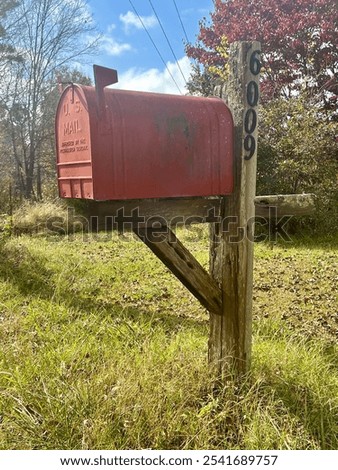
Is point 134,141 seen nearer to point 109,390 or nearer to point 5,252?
point 109,390

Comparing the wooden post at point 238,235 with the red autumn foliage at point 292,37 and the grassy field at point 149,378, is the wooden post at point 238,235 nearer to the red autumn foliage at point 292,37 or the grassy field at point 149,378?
the grassy field at point 149,378

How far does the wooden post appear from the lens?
2260mm

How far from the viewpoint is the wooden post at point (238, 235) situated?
2.26 meters

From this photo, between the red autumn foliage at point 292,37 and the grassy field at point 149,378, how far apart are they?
28.9 ft

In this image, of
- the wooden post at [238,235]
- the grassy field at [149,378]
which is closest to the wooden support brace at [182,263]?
the wooden post at [238,235]

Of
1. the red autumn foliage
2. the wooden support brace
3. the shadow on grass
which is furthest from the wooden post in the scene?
the red autumn foliage

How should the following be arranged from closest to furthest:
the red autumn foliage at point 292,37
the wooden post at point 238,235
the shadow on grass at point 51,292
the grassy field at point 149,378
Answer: the grassy field at point 149,378 < the wooden post at point 238,235 < the shadow on grass at point 51,292 < the red autumn foliage at point 292,37

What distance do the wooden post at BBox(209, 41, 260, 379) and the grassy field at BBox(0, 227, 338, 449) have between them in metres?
0.22

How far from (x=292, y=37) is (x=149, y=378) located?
1185cm

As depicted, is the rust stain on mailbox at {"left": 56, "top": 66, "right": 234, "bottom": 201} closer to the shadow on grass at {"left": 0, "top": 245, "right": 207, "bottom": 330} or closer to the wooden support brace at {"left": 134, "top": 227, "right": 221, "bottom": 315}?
the wooden support brace at {"left": 134, "top": 227, "right": 221, "bottom": 315}

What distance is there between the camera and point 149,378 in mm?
2447

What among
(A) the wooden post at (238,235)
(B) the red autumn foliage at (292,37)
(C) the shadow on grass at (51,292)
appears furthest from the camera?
(B) the red autumn foliage at (292,37)

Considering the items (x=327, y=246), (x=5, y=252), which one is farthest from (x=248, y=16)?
(x=5, y=252)

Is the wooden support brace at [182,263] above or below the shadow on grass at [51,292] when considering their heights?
above
